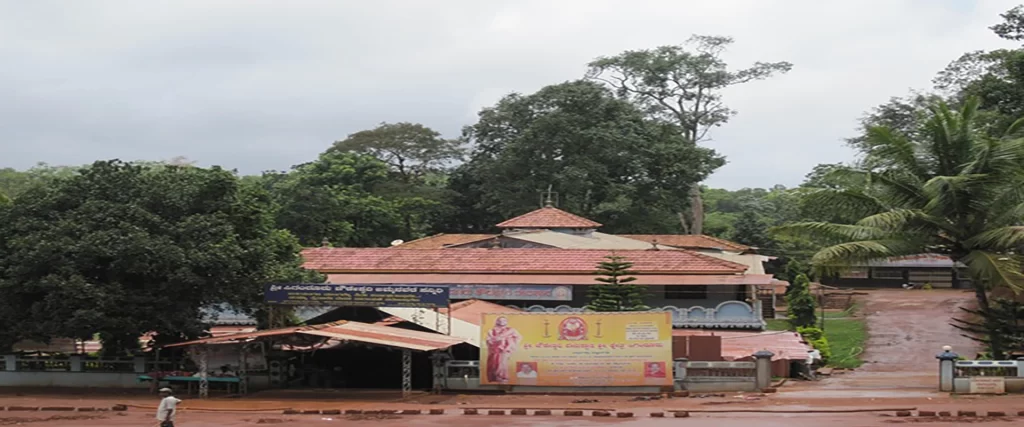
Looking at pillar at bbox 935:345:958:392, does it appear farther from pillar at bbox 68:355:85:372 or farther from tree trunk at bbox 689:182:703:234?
tree trunk at bbox 689:182:703:234

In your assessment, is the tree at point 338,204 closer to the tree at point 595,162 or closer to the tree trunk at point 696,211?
the tree at point 595,162

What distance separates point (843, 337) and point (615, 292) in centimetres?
961

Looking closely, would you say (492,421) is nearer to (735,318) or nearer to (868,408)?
(868,408)

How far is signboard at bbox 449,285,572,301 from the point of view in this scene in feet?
118

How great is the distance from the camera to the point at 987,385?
22906 mm

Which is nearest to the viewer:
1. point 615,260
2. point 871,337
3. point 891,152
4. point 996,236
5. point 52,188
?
point 996,236

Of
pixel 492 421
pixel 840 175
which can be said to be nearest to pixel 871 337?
pixel 840 175

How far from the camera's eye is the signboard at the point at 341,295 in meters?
27.1

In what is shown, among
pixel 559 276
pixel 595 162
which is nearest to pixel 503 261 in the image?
pixel 559 276

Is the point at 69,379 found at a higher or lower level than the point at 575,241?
lower

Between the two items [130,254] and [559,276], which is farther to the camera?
[559,276]

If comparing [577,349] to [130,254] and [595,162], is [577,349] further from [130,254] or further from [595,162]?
[595,162]

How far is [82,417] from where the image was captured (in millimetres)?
22875

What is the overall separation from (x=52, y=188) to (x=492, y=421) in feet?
49.5
